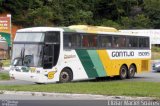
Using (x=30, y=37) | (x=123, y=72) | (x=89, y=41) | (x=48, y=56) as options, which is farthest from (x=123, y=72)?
(x=30, y=37)

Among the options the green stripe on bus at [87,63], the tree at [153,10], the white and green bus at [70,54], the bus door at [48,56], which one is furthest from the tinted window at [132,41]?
the tree at [153,10]

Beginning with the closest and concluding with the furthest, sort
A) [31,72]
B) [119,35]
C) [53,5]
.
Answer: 1. [31,72]
2. [119,35]
3. [53,5]

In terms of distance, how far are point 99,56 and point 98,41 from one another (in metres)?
0.91

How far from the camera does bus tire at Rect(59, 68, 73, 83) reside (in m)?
26.5

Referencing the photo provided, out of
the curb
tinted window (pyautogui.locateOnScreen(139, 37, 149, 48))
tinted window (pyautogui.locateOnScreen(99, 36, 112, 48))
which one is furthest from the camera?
tinted window (pyautogui.locateOnScreen(139, 37, 149, 48))

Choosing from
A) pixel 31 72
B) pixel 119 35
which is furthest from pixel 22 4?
pixel 31 72

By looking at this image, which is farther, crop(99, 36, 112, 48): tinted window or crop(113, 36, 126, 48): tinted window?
crop(113, 36, 126, 48): tinted window

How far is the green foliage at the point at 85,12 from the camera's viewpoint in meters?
77.4

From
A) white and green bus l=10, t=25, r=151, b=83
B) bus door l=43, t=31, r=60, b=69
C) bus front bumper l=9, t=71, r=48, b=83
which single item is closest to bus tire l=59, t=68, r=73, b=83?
white and green bus l=10, t=25, r=151, b=83

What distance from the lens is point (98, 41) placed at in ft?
95.9

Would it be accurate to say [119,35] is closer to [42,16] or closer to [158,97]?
[158,97]

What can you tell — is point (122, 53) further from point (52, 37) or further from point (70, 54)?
point (52, 37)

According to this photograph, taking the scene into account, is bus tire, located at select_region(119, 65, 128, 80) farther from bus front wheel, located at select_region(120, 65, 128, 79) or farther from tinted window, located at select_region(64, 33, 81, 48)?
tinted window, located at select_region(64, 33, 81, 48)

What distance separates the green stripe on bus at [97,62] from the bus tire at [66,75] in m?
1.94
